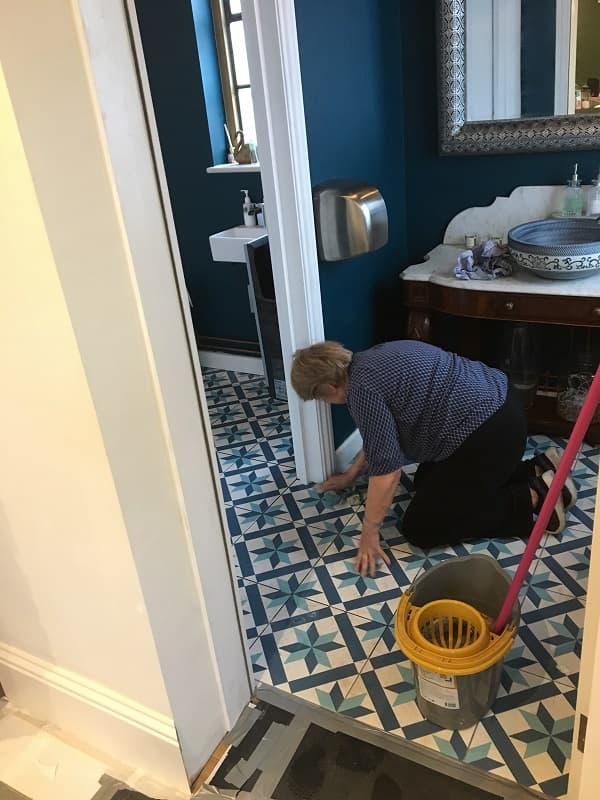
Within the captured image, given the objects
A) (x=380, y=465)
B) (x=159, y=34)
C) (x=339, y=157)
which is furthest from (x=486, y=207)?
(x=159, y=34)

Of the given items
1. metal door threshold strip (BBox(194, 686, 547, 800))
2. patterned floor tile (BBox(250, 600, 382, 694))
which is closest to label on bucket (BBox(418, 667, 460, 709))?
→ metal door threshold strip (BBox(194, 686, 547, 800))

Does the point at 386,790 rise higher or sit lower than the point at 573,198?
lower

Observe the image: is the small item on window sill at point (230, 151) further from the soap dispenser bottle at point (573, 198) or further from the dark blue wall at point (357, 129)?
the soap dispenser bottle at point (573, 198)

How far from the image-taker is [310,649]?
186cm

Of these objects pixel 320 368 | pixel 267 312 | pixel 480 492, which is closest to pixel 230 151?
pixel 267 312

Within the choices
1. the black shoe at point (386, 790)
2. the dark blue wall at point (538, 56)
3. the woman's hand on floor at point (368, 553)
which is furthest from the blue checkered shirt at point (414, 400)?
the dark blue wall at point (538, 56)

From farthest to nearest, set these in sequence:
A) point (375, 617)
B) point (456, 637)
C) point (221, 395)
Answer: point (221, 395), point (375, 617), point (456, 637)

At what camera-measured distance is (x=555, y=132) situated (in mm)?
2537

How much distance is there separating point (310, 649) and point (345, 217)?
1332 mm

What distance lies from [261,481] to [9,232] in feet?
5.53

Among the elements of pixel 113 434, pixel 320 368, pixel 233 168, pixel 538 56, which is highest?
pixel 538 56

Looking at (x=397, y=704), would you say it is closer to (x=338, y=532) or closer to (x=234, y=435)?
(x=338, y=532)

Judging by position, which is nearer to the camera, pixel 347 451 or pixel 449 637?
pixel 449 637

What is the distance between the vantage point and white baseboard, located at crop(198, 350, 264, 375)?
3566 millimetres
